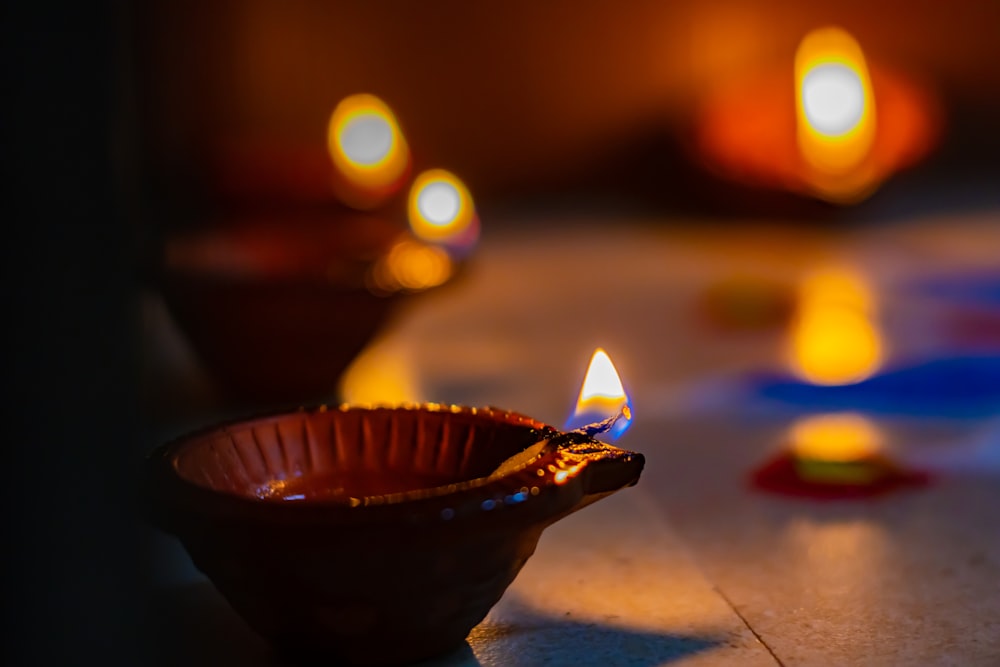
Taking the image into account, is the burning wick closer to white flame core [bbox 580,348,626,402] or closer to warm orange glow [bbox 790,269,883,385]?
white flame core [bbox 580,348,626,402]

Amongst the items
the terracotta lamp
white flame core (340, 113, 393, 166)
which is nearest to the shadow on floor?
the terracotta lamp

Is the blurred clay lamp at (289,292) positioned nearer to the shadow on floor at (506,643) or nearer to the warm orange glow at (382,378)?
the warm orange glow at (382,378)

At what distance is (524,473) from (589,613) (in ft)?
0.61

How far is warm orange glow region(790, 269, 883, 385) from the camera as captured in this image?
146cm

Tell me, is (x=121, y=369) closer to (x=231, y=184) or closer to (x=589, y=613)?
(x=589, y=613)

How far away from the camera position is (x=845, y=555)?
885mm

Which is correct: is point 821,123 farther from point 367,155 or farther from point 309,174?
point 309,174

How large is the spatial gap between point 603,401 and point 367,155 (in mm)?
1171

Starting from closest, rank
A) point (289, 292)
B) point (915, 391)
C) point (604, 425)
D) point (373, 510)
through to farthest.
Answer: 1. point (373, 510)
2. point (604, 425)
3. point (289, 292)
4. point (915, 391)

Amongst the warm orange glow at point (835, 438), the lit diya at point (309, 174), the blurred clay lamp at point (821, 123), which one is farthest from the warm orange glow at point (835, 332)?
the blurred clay lamp at point (821, 123)

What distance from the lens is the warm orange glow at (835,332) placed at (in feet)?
4.78

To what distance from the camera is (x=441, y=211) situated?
4.67ft

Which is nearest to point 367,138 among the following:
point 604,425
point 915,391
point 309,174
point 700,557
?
point 309,174

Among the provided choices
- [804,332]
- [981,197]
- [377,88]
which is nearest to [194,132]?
[377,88]
